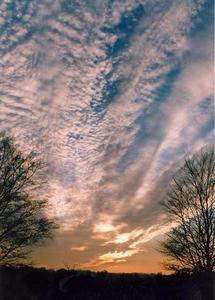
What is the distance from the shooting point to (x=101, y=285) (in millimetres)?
12695

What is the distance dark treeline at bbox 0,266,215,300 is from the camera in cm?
1237

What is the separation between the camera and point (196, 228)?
69.1ft

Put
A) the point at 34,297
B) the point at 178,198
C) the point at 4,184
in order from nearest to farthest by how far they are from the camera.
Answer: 1. the point at 34,297
2. the point at 4,184
3. the point at 178,198

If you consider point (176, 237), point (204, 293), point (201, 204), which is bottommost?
point (204, 293)

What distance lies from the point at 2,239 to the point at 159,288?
10916mm

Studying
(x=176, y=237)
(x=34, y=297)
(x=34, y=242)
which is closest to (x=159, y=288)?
(x=34, y=297)

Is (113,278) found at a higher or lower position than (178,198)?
lower

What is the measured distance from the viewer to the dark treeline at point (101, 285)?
487 inches

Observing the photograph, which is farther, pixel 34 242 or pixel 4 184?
pixel 34 242

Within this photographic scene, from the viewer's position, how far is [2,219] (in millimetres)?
19312

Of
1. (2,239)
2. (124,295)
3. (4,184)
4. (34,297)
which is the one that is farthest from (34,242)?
(124,295)

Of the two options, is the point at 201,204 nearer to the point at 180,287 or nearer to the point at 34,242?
the point at 180,287

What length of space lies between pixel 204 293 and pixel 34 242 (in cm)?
1152

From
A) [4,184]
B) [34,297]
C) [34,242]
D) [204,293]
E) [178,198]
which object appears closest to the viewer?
[34,297]
